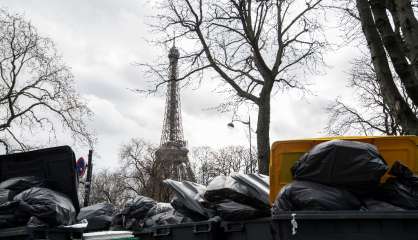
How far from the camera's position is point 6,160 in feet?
18.9

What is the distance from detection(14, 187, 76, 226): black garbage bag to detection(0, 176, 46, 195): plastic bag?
0.97 feet

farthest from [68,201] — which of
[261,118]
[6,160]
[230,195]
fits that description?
[261,118]

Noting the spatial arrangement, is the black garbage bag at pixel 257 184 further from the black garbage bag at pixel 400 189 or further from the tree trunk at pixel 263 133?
the tree trunk at pixel 263 133

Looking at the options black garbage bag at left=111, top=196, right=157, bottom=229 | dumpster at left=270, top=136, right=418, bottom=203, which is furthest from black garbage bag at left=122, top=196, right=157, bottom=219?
dumpster at left=270, top=136, right=418, bottom=203

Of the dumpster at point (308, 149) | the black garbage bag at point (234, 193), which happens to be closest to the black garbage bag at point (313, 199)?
the dumpster at point (308, 149)

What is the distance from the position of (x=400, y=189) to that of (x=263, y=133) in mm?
11898

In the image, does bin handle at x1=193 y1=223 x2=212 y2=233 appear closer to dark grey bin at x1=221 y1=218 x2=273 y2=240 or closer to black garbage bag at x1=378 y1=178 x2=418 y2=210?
dark grey bin at x1=221 y1=218 x2=273 y2=240

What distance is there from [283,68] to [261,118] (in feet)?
8.22

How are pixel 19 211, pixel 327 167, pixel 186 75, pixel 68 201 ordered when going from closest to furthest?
pixel 327 167 → pixel 19 211 → pixel 68 201 → pixel 186 75

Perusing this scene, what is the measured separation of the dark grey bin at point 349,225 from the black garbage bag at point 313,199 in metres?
0.09

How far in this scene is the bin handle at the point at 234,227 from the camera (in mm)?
5139

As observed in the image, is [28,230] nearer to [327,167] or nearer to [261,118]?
[327,167]

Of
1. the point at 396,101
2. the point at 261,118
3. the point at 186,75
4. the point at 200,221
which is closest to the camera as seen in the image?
the point at 200,221

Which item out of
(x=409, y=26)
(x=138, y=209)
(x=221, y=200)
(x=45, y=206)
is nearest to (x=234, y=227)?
(x=221, y=200)
